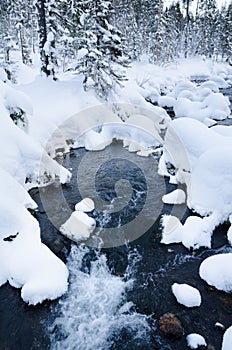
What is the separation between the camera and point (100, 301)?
6.80 m

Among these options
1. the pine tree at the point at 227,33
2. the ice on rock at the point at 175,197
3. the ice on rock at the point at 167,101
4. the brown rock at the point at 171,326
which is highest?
the pine tree at the point at 227,33

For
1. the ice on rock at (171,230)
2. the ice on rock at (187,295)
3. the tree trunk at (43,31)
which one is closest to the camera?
the ice on rock at (187,295)

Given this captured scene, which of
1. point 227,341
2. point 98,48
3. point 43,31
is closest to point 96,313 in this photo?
point 227,341

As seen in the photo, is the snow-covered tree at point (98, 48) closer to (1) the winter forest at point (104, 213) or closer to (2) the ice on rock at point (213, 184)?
(1) the winter forest at point (104, 213)

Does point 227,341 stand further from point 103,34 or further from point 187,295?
point 103,34

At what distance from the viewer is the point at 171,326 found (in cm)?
611

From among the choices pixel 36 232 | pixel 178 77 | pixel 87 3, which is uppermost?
pixel 87 3

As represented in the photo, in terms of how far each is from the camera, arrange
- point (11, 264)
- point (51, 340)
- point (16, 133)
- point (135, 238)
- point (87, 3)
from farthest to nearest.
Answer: point (87, 3) < point (16, 133) < point (135, 238) < point (11, 264) < point (51, 340)

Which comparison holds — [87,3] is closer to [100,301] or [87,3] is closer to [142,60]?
[100,301]

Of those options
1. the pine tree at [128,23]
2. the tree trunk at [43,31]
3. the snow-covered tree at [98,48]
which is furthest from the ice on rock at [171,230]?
the pine tree at [128,23]

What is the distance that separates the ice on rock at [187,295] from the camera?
21.7ft

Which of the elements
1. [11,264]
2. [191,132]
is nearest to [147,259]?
[11,264]

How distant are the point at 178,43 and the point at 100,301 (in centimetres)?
5613

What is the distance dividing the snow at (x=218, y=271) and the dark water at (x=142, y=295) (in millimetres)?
161
